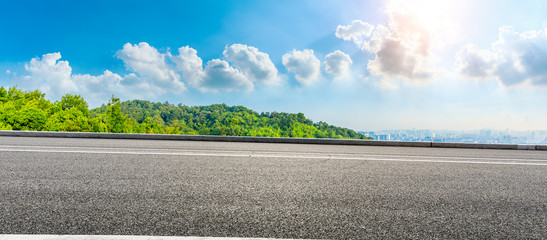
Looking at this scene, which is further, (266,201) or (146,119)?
(146,119)

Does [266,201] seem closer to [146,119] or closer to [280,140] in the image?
[280,140]

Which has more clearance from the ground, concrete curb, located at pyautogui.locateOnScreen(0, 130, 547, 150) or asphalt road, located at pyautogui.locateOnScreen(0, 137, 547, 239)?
concrete curb, located at pyautogui.locateOnScreen(0, 130, 547, 150)

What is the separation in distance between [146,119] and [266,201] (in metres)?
69.1

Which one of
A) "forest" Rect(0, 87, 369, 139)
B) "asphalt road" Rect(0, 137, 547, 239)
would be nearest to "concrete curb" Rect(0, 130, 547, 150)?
"asphalt road" Rect(0, 137, 547, 239)

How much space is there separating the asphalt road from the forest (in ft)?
171

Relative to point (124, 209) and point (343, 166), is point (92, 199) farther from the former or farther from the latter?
point (343, 166)

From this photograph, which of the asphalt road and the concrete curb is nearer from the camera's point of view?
the asphalt road

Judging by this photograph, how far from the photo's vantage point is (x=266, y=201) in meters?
3.44

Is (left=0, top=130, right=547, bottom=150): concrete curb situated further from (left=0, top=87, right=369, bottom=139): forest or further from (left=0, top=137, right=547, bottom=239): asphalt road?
(left=0, top=87, right=369, bottom=139): forest

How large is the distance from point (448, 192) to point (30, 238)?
180 inches

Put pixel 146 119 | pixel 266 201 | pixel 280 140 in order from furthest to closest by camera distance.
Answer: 1. pixel 146 119
2. pixel 280 140
3. pixel 266 201

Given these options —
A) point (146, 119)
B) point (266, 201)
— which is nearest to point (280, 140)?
point (266, 201)

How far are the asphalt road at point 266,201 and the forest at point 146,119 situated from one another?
171 ft

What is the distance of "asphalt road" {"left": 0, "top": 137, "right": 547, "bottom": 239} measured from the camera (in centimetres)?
266
